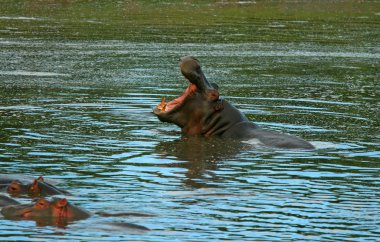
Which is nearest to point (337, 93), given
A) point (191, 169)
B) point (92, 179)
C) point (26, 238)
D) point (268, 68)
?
point (268, 68)

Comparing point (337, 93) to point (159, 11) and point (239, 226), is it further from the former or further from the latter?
point (159, 11)

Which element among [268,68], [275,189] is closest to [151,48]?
[268,68]

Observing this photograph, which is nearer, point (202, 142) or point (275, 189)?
point (275, 189)

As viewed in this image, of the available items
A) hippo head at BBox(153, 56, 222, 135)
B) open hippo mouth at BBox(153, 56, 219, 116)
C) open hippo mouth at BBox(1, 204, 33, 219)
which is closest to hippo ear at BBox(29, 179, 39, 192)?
open hippo mouth at BBox(1, 204, 33, 219)

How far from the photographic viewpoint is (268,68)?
21703 millimetres

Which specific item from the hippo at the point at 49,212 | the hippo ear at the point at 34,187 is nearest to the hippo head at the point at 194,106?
the hippo ear at the point at 34,187

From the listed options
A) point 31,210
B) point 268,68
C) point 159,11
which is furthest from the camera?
point 159,11

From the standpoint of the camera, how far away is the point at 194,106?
13211mm

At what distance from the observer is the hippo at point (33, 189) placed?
9281 mm

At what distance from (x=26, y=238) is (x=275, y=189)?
294 centimetres

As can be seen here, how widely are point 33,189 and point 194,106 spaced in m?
4.22

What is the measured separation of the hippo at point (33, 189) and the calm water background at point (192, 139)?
0.29 metres

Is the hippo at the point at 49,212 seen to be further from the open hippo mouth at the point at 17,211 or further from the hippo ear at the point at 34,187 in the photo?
the hippo ear at the point at 34,187

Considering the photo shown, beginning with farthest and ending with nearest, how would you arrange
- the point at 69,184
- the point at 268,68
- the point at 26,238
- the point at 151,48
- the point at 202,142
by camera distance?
the point at 151,48, the point at 268,68, the point at 202,142, the point at 69,184, the point at 26,238
